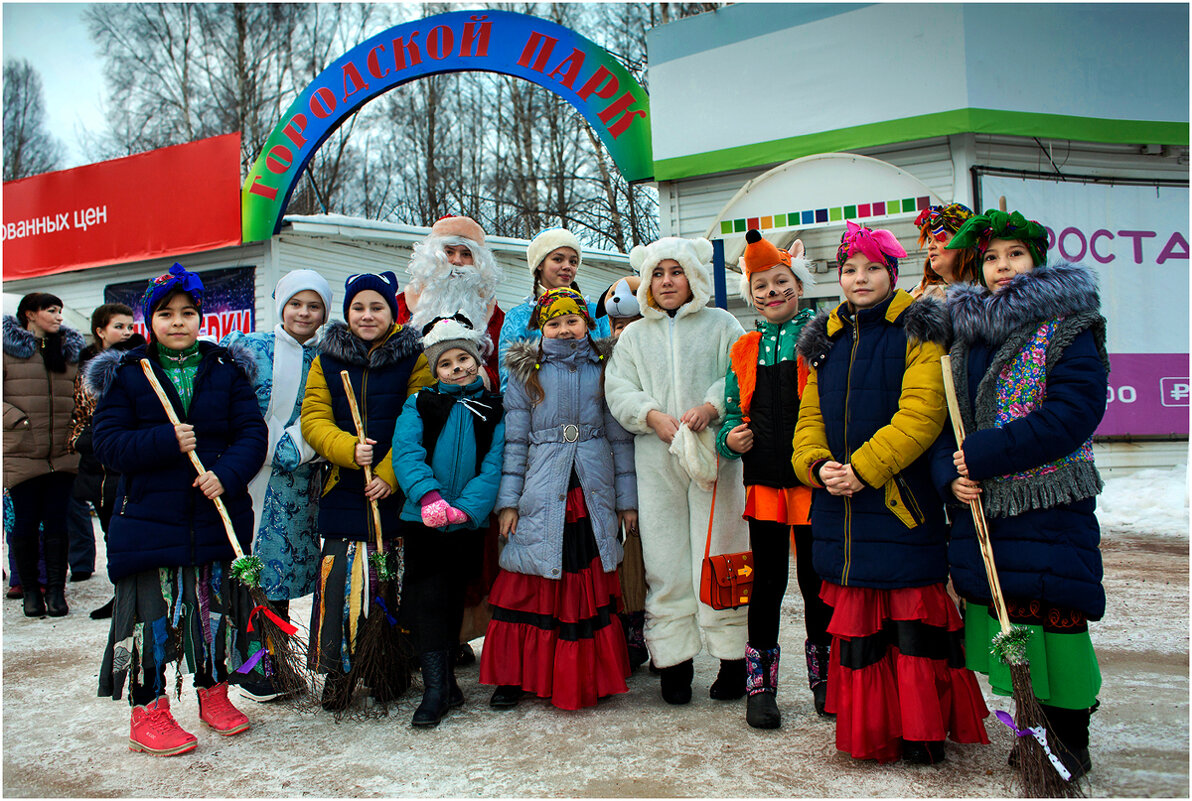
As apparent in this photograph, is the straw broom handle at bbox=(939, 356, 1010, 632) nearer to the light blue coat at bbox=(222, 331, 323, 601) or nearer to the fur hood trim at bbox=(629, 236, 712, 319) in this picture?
the fur hood trim at bbox=(629, 236, 712, 319)

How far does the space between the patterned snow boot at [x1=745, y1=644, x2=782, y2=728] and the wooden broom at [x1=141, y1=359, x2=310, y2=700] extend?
1.74 meters

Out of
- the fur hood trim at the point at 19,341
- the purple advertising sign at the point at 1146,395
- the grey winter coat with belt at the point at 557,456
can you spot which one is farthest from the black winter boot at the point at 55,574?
the purple advertising sign at the point at 1146,395

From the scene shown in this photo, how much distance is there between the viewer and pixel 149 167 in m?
11.3

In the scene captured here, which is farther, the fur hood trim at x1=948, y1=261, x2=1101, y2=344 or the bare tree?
the bare tree

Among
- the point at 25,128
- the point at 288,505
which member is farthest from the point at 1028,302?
the point at 25,128

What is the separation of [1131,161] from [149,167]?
11.7 meters

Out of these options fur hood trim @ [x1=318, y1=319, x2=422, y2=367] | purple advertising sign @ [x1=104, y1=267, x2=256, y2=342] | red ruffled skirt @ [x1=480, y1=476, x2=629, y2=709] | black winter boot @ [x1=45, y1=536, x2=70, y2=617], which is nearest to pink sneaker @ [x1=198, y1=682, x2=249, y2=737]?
red ruffled skirt @ [x1=480, y1=476, x2=629, y2=709]

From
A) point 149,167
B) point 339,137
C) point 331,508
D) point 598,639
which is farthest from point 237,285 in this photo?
point 339,137

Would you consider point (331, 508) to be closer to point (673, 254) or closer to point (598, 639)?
point (598, 639)

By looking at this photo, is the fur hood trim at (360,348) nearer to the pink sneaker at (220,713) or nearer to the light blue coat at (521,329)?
the light blue coat at (521,329)

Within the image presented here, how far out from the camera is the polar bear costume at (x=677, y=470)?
11.0 ft

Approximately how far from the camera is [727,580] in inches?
126

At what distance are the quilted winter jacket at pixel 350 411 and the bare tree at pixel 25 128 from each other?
26.6 m

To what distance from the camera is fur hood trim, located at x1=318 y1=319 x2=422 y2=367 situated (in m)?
3.41
